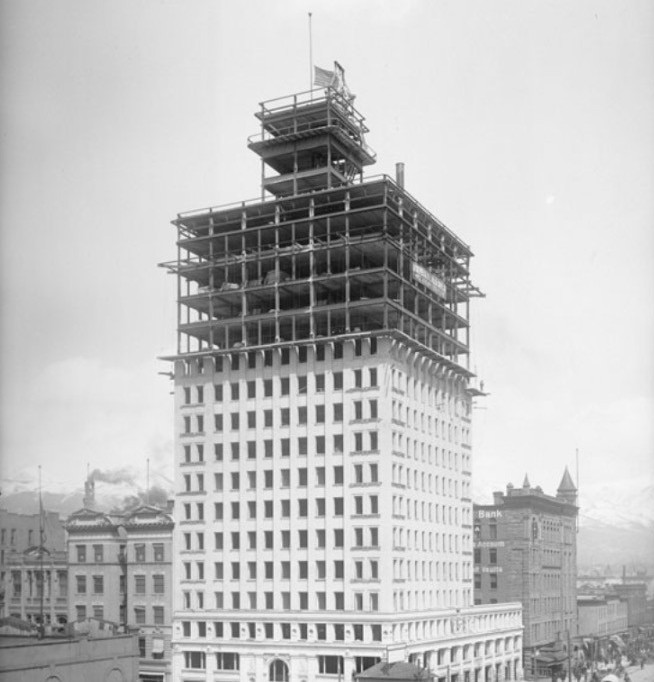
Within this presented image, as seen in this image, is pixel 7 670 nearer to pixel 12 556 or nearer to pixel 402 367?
pixel 402 367

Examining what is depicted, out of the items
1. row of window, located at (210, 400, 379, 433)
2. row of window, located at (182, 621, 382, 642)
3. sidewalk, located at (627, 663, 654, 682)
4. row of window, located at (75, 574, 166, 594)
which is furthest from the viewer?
sidewalk, located at (627, 663, 654, 682)

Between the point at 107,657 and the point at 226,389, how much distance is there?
30.0m

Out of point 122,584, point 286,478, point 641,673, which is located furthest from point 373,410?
point 641,673

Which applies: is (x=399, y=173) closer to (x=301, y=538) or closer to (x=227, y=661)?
(x=301, y=538)

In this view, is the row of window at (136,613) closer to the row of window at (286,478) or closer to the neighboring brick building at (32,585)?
the neighboring brick building at (32,585)

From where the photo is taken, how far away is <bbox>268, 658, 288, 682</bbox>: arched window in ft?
287

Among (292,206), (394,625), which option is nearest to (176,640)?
(394,625)

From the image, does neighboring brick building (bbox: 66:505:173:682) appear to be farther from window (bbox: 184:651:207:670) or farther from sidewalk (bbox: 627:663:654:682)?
sidewalk (bbox: 627:663:654:682)

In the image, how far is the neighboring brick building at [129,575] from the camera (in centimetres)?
9600

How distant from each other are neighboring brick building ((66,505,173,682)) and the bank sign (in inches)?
1262

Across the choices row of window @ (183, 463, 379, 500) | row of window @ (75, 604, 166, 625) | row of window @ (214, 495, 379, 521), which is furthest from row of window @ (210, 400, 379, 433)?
row of window @ (75, 604, 166, 625)

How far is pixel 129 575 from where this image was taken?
99000 mm

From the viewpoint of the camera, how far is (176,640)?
92.8 metres

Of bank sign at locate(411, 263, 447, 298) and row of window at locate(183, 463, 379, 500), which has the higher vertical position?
bank sign at locate(411, 263, 447, 298)
